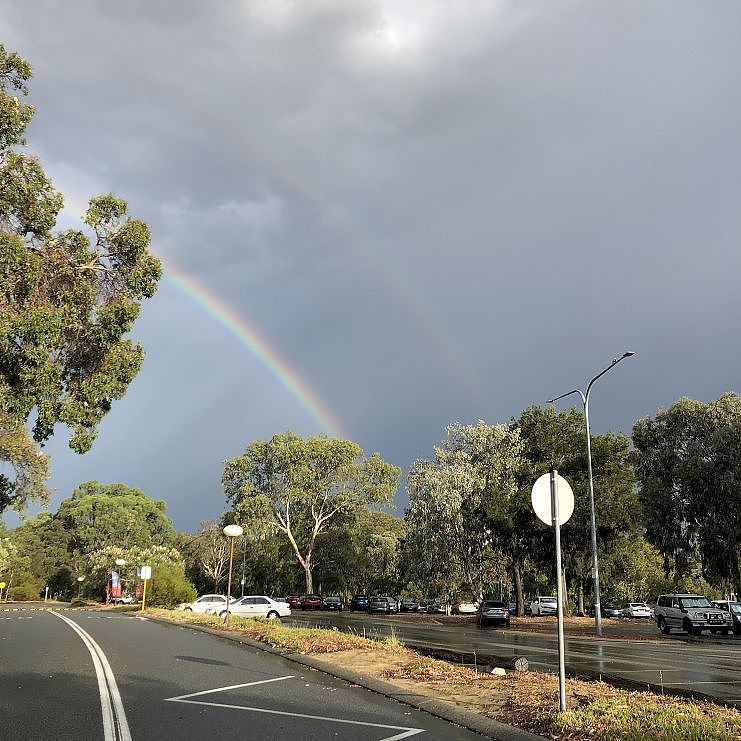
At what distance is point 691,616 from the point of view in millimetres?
31188

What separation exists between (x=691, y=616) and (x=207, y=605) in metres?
26.4

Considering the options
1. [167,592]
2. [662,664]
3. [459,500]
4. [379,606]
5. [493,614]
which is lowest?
[379,606]

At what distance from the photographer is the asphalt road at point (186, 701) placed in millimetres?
A: 7516

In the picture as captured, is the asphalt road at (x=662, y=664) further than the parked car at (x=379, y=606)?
No

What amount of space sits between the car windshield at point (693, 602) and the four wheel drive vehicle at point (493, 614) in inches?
409

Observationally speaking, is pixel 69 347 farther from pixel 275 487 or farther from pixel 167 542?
pixel 167 542

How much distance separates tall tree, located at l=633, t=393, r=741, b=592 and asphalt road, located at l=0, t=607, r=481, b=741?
138ft

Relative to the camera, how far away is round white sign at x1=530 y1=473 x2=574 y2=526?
8.27 meters

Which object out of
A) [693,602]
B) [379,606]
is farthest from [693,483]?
[379,606]

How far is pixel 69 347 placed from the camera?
1916 cm

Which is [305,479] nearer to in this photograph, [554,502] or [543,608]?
[543,608]

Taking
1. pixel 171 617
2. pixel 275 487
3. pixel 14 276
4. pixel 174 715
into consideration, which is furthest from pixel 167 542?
pixel 174 715

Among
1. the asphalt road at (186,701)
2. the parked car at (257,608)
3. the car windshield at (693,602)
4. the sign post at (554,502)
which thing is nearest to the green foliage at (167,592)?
the parked car at (257,608)

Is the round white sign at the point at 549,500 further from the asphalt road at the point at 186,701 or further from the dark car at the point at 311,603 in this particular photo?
the dark car at the point at 311,603
